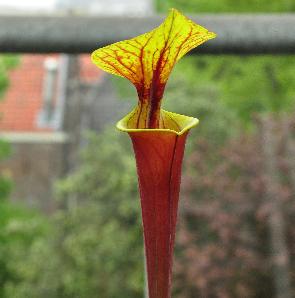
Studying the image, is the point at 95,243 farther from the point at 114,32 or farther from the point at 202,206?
the point at 114,32

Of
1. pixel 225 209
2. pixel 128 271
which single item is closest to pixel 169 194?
pixel 225 209

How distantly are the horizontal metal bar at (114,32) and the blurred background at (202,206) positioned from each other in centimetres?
221

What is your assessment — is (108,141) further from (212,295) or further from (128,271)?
(212,295)

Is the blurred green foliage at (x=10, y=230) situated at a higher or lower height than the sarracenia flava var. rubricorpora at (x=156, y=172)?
lower

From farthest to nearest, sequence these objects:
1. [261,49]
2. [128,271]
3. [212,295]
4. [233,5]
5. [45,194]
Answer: [45,194]
[233,5]
[128,271]
[212,295]
[261,49]

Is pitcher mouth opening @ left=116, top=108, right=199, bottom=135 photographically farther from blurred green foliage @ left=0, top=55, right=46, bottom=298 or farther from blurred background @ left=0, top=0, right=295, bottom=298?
blurred green foliage @ left=0, top=55, right=46, bottom=298

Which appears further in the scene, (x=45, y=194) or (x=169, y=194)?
(x=45, y=194)

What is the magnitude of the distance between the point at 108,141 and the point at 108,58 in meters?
4.25

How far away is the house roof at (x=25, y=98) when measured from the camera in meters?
8.12

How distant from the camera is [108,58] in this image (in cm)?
28

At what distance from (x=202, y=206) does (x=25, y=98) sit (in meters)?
5.23

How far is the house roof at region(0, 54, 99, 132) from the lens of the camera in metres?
8.12

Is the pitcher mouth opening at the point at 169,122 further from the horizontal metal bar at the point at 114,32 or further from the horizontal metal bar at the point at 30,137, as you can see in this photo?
the horizontal metal bar at the point at 30,137

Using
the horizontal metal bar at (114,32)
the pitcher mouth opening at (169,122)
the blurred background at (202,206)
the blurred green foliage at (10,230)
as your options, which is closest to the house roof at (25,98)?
the blurred background at (202,206)
